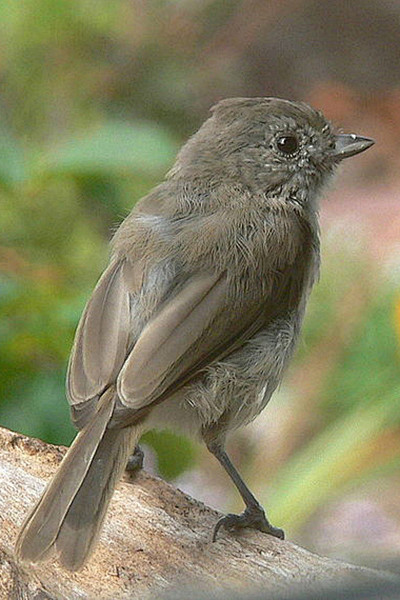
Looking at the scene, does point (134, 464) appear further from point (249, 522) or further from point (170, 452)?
point (170, 452)

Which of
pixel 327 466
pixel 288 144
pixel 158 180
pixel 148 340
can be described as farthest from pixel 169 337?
pixel 158 180

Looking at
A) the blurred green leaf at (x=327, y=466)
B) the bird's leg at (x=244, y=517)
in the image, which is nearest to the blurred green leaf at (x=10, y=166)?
the bird's leg at (x=244, y=517)

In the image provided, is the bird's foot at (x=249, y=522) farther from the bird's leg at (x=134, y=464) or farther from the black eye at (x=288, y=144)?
the black eye at (x=288, y=144)

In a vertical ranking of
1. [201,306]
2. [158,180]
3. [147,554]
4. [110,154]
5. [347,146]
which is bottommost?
[147,554]

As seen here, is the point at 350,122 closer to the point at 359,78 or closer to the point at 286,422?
the point at 359,78

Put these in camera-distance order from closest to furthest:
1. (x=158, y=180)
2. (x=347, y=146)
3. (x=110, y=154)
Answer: (x=347, y=146)
(x=110, y=154)
(x=158, y=180)

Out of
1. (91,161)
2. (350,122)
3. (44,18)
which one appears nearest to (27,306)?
(91,161)
